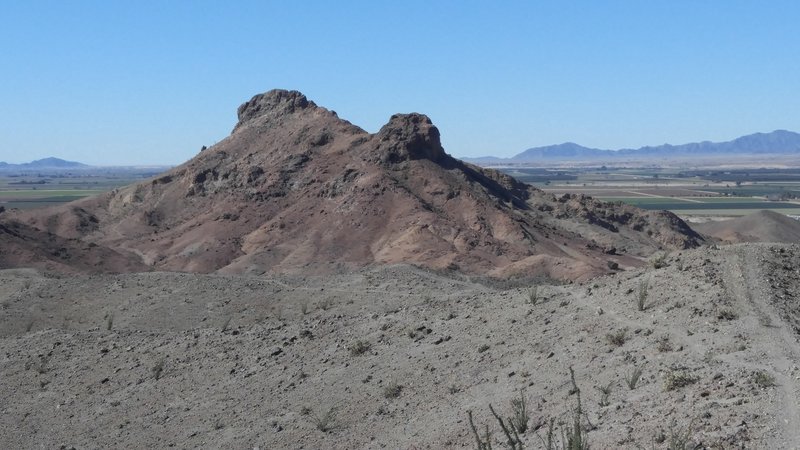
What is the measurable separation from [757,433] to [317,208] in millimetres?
50727

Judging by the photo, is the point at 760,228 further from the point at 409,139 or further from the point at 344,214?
the point at 344,214

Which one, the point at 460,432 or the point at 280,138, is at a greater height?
the point at 280,138

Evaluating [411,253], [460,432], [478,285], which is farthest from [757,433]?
[411,253]

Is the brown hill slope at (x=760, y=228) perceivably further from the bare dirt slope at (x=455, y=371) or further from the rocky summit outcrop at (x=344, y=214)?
the bare dirt slope at (x=455, y=371)

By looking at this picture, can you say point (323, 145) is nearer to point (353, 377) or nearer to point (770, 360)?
point (353, 377)

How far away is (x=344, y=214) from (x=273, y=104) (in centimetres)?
2569

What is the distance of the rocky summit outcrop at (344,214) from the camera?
173 feet

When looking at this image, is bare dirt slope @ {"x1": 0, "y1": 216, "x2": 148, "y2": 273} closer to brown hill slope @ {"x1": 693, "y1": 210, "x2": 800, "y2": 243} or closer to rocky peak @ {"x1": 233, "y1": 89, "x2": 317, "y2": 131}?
rocky peak @ {"x1": 233, "y1": 89, "x2": 317, "y2": 131}

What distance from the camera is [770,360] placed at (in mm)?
13336

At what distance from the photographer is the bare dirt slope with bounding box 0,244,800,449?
→ 1284 cm

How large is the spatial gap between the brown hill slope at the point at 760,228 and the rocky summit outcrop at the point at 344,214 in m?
10.2

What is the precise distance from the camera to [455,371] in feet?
57.2

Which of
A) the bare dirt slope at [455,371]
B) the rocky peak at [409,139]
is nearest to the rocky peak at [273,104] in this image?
the rocky peak at [409,139]

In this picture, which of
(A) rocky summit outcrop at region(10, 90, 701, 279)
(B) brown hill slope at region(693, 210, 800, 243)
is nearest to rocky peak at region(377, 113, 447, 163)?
(A) rocky summit outcrop at region(10, 90, 701, 279)
